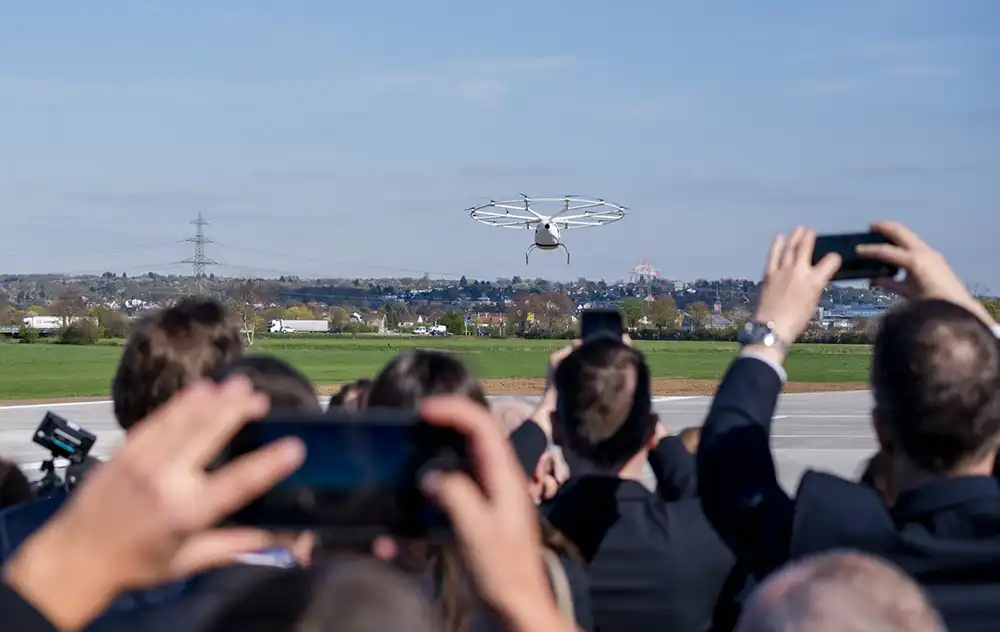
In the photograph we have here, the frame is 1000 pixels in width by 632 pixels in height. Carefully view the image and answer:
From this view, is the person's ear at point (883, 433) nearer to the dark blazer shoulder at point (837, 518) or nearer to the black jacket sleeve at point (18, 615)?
the dark blazer shoulder at point (837, 518)

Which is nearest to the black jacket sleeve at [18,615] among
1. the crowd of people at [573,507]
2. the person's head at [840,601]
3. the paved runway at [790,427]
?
the crowd of people at [573,507]

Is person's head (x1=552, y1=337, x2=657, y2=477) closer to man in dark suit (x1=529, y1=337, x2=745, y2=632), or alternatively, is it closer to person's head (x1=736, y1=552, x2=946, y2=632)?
man in dark suit (x1=529, y1=337, x2=745, y2=632)

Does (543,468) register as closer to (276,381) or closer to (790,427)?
(276,381)

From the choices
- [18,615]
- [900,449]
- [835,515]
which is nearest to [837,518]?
[835,515]

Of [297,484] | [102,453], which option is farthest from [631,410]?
[102,453]

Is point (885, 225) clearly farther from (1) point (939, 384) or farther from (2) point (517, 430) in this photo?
(2) point (517, 430)

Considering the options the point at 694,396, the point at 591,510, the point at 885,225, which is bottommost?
the point at 694,396
